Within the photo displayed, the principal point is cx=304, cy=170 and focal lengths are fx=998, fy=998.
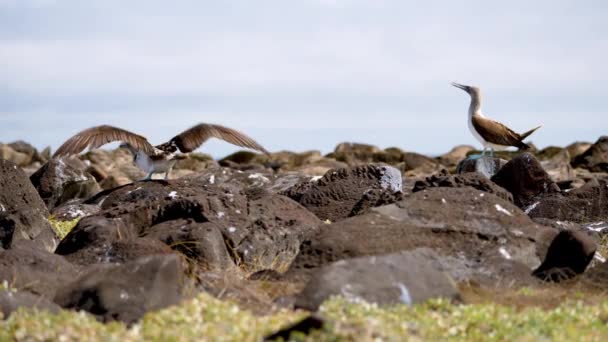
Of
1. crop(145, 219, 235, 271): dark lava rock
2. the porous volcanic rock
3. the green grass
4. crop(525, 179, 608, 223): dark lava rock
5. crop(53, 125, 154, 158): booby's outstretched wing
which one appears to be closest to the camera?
the green grass

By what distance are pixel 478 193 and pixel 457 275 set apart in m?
1.91

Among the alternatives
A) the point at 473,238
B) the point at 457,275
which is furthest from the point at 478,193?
the point at 457,275

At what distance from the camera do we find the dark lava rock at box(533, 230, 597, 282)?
11.3 metres

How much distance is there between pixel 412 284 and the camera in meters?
9.42

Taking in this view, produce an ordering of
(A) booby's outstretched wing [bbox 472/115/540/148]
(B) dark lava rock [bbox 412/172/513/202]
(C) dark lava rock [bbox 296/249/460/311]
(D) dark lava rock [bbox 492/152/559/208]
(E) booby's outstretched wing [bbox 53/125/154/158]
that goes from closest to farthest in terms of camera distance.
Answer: (C) dark lava rock [bbox 296/249/460/311] → (B) dark lava rock [bbox 412/172/513/202] → (E) booby's outstretched wing [bbox 53/125/154/158] → (D) dark lava rock [bbox 492/152/559/208] → (A) booby's outstretched wing [bbox 472/115/540/148]

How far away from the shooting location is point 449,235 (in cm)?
1168

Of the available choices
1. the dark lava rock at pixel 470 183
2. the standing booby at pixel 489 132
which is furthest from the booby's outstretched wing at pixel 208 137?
the standing booby at pixel 489 132

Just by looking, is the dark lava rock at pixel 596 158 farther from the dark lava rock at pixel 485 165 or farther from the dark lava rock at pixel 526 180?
the dark lava rock at pixel 526 180

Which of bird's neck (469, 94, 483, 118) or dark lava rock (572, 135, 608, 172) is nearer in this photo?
bird's neck (469, 94, 483, 118)

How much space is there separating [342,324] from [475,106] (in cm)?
1438

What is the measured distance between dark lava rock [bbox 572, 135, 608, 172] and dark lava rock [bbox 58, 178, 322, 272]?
31062 mm

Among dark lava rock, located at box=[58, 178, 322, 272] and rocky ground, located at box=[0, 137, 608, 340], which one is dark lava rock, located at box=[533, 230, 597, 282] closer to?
rocky ground, located at box=[0, 137, 608, 340]

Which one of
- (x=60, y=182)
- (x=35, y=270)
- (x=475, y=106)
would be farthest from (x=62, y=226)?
(x=475, y=106)

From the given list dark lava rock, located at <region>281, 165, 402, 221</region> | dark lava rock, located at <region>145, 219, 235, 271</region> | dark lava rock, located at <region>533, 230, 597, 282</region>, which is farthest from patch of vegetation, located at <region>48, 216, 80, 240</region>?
dark lava rock, located at <region>533, 230, 597, 282</region>
